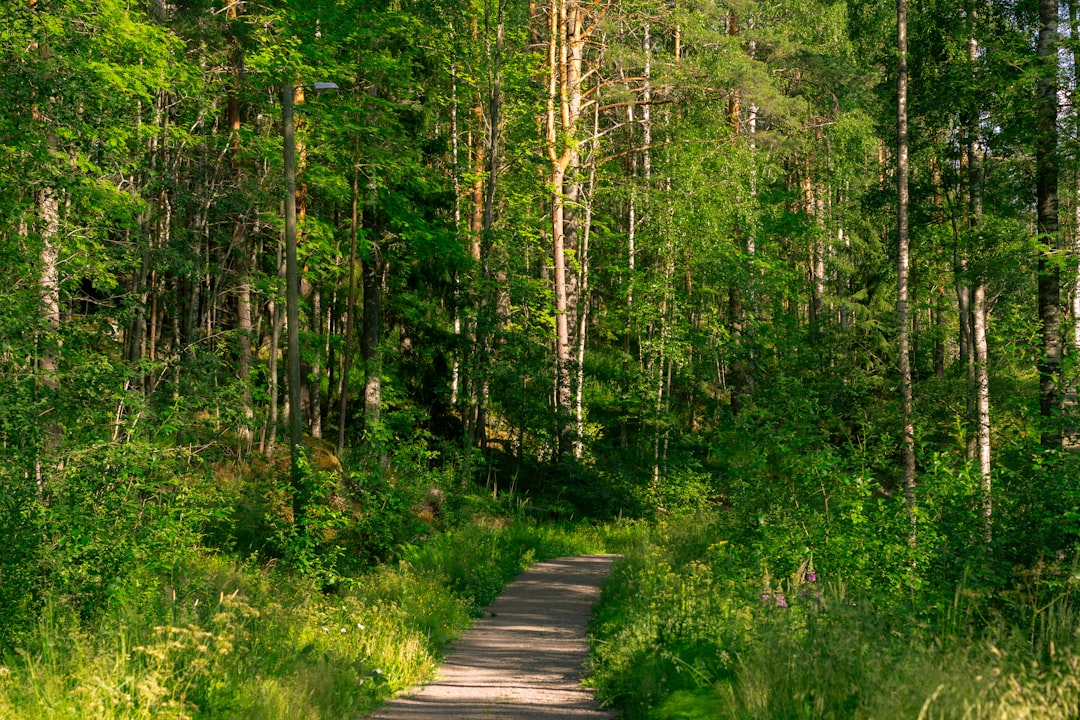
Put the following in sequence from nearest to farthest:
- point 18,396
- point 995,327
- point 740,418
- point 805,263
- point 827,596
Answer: point 827,596
point 18,396
point 740,418
point 995,327
point 805,263

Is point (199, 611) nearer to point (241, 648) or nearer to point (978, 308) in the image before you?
point (241, 648)

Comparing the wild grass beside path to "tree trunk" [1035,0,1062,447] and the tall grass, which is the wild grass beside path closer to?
the tall grass

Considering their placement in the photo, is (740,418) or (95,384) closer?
(95,384)

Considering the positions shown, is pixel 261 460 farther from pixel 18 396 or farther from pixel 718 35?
pixel 718 35

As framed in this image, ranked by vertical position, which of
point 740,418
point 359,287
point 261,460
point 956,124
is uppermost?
point 956,124

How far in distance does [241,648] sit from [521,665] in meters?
3.65

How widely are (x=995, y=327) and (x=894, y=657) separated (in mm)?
8811

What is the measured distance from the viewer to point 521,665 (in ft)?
35.7

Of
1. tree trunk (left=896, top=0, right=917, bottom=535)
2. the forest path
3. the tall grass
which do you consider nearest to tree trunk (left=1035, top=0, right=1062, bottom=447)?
tree trunk (left=896, top=0, right=917, bottom=535)

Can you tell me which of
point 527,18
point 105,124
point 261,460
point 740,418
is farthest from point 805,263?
point 105,124

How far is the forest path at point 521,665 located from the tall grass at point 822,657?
1.69 feet

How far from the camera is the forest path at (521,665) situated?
8.55 meters

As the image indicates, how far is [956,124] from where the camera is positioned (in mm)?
21375

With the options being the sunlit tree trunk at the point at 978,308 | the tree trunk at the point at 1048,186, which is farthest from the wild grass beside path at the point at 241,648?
the sunlit tree trunk at the point at 978,308
